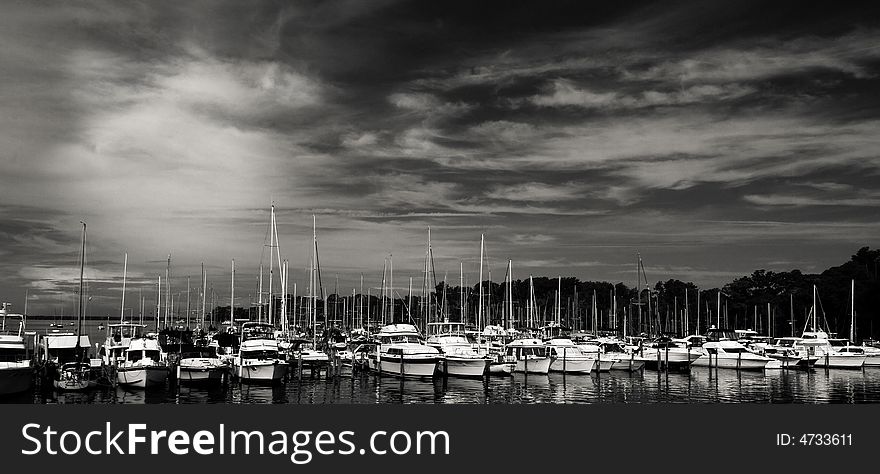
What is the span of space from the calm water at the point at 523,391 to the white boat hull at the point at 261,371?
0.77 m

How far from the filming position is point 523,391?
63594mm

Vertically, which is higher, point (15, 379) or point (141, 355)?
point (141, 355)

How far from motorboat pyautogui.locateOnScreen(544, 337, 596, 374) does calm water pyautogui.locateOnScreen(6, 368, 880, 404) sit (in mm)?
1172

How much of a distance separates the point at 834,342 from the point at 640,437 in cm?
10370

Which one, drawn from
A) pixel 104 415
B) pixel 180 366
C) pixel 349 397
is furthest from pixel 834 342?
pixel 104 415

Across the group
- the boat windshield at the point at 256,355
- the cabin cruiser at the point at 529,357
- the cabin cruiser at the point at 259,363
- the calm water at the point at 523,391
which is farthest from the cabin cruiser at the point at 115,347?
the cabin cruiser at the point at 529,357

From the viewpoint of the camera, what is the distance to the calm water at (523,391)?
57.0 metres

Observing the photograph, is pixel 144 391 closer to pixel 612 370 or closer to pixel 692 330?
pixel 612 370

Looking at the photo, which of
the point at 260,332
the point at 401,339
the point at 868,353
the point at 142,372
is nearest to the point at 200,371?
the point at 142,372

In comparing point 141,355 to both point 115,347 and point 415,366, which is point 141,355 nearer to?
point 115,347

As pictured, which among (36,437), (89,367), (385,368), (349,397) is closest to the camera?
(36,437)

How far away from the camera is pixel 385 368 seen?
244ft

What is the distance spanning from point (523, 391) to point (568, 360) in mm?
16433

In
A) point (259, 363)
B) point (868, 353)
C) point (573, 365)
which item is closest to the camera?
point (259, 363)
